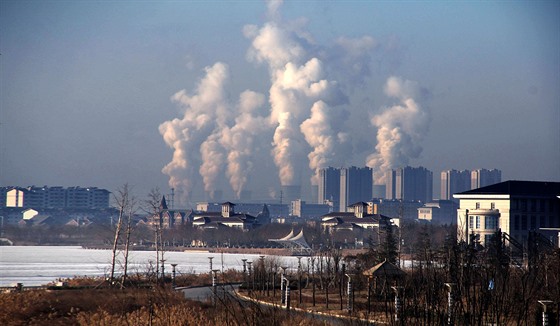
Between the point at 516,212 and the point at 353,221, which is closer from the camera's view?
the point at 516,212

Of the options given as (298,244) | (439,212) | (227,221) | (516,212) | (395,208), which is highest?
(395,208)

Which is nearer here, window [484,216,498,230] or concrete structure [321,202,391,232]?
window [484,216,498,230]

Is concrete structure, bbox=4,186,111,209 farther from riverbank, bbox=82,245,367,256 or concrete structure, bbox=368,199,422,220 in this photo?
riverbank, bbox=82,245,367,256

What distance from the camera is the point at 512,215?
51.0m

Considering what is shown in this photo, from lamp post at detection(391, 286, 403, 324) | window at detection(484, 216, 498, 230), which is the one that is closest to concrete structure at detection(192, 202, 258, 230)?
window at detection(484, 216, 498, 230)

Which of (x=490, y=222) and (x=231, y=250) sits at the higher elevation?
(x=490, y=222)

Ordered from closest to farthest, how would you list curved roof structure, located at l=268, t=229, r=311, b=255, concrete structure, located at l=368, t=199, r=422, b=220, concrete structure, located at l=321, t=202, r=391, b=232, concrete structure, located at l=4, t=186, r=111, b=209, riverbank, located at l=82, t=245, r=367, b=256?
curved roof structure, located at l=268, t=229, r=311, b=255, riverbank, located at l=82, t=245, r=367, b=256, concrete structure, located at l=321, t=202, r=391, b=232, concrete structure, located at l=368, t=199, r=422, b=220, concrete structure, located at l=4, t=186, r=111, b=209

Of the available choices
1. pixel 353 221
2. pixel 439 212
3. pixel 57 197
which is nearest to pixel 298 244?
pixel 353 221

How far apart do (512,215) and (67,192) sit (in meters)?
139

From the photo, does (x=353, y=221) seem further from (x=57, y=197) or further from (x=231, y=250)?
(x=57, y=197)

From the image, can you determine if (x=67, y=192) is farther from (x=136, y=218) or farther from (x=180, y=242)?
(x=180, y=242)

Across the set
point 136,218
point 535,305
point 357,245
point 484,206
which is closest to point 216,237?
point 357,245

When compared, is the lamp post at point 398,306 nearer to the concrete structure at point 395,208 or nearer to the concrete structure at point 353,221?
the concrete structure at point 353,221

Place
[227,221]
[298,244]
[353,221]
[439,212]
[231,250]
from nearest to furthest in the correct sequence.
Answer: [298,244] → [231,250] → [227,221] → [353,221] → [439,212]
